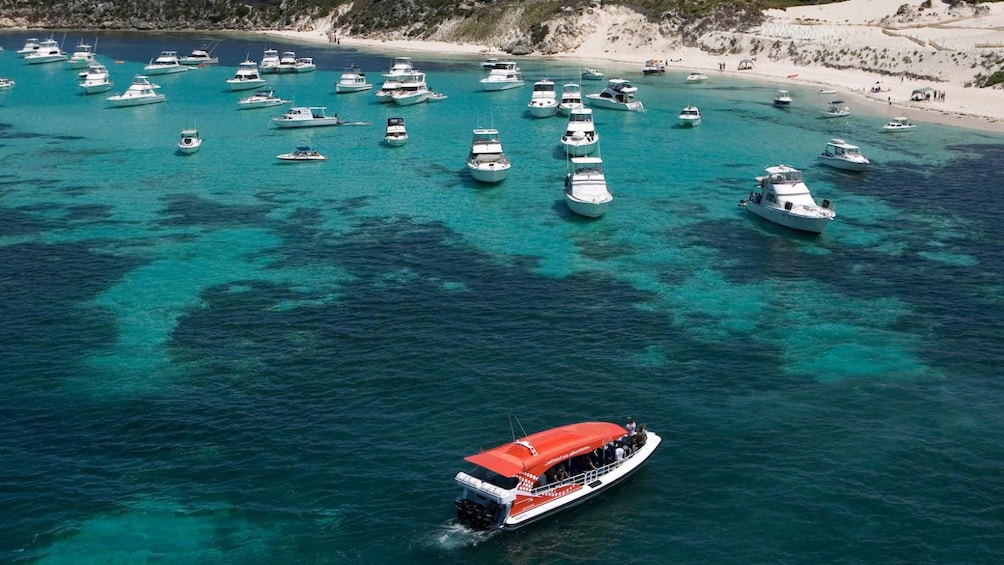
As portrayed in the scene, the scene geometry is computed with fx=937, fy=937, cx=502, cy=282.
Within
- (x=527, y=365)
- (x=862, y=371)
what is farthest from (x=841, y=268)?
(x=527, y=365)

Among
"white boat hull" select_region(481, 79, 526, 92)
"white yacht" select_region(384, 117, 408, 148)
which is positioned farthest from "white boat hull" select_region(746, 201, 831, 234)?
"white boat hull" select_region(481, 79, 526, 92)

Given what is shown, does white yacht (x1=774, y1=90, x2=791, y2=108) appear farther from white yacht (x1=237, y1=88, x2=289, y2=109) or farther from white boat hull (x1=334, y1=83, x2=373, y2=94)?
white yacht (x1=237, y1=88, x2=289, y2=109)

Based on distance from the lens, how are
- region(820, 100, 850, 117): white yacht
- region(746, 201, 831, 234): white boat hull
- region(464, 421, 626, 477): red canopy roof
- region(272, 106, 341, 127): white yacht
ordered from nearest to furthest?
region(464, 421, 626, 477): red canopy roof
region(746, 201, 831, 234): white boat hull
region(272, 106, 341, 127): white yacht
region(820, 100, 850, 117): white yacht

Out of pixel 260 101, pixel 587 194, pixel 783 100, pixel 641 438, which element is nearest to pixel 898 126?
pixel 783 100

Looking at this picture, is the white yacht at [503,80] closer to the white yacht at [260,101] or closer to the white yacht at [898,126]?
the white yacht at [260,101]

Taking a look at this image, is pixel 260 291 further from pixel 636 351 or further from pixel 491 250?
pixel 636 351

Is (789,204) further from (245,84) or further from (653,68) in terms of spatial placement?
(245,84)
